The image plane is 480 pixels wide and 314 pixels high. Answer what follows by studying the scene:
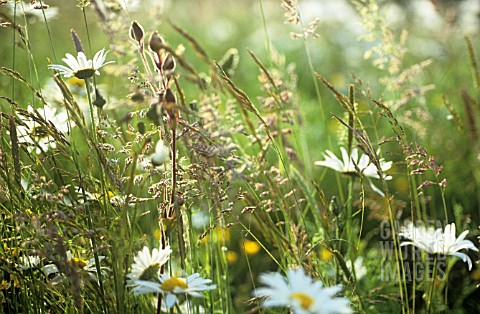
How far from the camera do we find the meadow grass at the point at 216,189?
86cm

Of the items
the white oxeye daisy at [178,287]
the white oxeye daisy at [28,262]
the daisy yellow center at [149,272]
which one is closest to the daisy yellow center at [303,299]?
the white oxeye daisy at [178,287]

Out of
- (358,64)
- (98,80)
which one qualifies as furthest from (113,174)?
(358,64)

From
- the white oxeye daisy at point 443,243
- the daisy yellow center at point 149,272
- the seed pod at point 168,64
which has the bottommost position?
the white oxeye daisy at point 443,243

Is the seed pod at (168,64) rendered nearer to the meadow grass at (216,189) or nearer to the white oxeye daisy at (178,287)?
the meadow grass at (216,189)

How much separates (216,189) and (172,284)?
6.5 inches

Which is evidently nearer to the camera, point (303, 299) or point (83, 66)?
point (303, 299)

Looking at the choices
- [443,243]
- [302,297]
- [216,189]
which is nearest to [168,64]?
[216,189]

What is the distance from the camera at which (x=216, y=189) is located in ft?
3.01

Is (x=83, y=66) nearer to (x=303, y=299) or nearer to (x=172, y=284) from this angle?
(x=172, y=284)

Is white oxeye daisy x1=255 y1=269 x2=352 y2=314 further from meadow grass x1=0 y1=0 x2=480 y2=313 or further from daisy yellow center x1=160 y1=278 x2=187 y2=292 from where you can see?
daisy yellow center x1=160 y1=278 x2=187 y2=292

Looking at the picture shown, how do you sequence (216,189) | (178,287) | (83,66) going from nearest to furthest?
(178,287), (216,189), (83,66)

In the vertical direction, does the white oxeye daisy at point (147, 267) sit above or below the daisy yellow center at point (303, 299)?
above

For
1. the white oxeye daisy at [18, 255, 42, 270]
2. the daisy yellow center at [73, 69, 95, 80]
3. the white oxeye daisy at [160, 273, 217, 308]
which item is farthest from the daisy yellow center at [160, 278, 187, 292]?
the daisy yellow center at [73, 69, 95, 80]

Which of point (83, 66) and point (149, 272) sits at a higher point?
point (83, 66)
